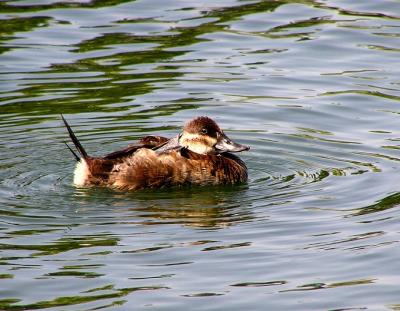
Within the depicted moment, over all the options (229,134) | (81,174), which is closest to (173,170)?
(81,174)

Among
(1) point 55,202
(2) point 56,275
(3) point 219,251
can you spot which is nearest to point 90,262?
(2) point 56,275

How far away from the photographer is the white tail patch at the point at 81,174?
1032 centimetres

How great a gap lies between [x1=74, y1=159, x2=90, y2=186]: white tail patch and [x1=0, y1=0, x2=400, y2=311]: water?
0.10 m

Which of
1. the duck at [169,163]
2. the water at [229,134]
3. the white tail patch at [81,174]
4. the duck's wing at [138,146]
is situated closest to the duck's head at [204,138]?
the duck at [169,163]

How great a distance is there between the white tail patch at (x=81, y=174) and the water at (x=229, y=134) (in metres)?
0.10

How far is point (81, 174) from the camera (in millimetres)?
10336

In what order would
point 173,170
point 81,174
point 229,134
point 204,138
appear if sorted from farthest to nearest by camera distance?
point 229,134, point 204,138, point 173,170, point 81,174

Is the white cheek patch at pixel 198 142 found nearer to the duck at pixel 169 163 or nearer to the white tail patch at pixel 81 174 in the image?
the duck at pixel 169 163

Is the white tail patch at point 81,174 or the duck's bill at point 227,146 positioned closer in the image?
the white tail patch at point 81,174

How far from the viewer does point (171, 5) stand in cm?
1673

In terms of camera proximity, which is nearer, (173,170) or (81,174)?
(81,174)

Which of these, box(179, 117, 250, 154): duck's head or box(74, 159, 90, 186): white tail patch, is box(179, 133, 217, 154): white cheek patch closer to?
box(179, 117, 250, 154): duck's head

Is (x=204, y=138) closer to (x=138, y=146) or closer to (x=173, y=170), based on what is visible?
(x=173, y=170)

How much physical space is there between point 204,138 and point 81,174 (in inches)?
47.8
